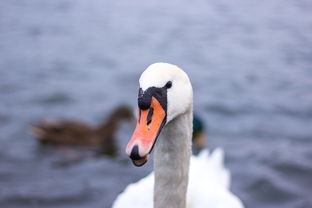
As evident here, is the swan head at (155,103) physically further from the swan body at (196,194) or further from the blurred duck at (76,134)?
the blurred duck at (76,134)

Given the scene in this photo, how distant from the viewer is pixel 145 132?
247 centimetres

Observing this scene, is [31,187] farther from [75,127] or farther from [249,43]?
[249,43]

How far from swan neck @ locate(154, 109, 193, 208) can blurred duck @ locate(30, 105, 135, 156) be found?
3429 millimetres

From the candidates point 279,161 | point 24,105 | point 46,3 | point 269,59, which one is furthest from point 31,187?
point 46,3

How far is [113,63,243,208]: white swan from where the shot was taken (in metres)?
2.50

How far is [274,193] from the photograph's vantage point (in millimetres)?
5473

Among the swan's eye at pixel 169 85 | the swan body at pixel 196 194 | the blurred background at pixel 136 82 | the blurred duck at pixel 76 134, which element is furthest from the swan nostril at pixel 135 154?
the blurred duck at pixel 76 134

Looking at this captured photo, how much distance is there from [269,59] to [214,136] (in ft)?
8.56

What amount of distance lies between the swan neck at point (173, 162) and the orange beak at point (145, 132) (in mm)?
306

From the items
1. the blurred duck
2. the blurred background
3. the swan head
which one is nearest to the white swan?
the swan head

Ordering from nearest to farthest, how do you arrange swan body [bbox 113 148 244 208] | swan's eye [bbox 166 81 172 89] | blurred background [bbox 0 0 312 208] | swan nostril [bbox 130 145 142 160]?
swan nostril [bbox 130 145 142 160], swan's eye [bbox 166 81 172 89], swan body [bbox 113 148 244 208], blurred background [bbox 0 0 312 208]

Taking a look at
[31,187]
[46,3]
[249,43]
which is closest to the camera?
[31,187]

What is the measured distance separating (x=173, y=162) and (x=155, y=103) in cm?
55

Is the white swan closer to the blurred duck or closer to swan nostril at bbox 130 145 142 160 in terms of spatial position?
Answer: swan nostril at bbox 130 145 142 160
